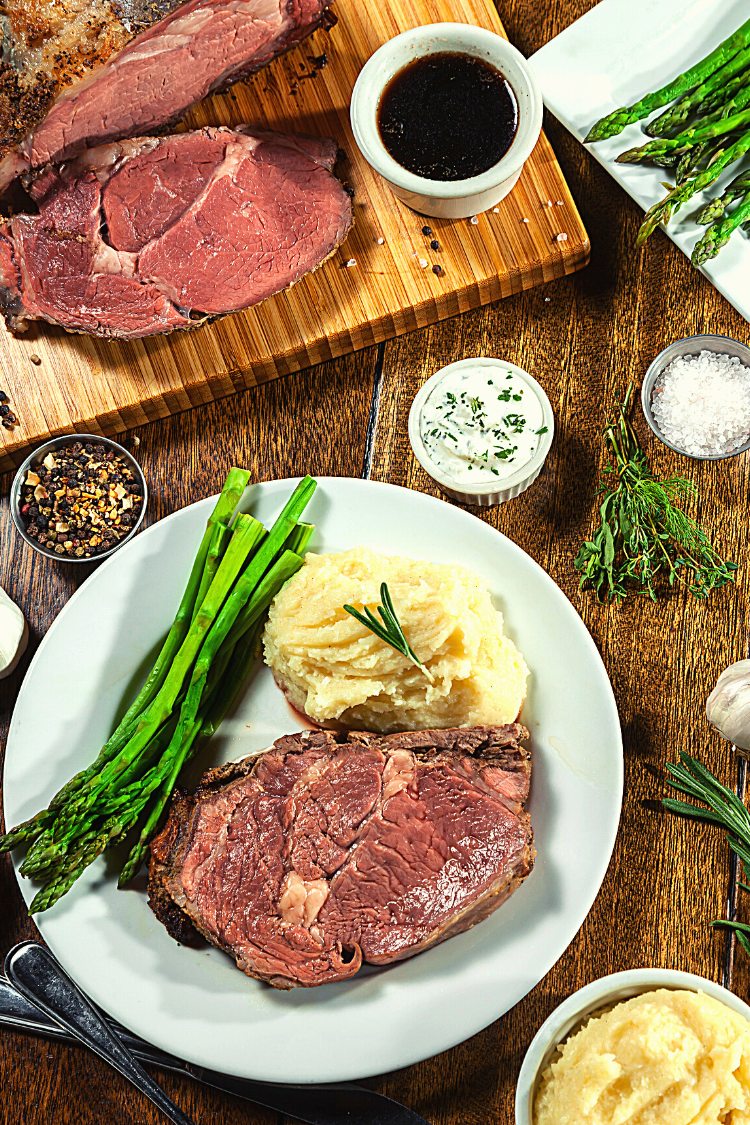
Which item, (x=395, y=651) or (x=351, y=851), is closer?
(x=351, y=851)

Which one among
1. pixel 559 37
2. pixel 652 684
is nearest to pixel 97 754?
pixel 652 684

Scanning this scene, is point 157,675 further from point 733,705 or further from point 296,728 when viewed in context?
point 733,705

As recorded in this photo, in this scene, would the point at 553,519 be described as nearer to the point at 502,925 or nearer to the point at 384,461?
the point at 384,461

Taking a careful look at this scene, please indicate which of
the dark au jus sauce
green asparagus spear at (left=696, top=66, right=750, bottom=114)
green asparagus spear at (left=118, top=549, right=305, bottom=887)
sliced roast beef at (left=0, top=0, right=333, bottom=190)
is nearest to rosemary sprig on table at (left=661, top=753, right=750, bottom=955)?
green asparagus spear at (left=118, top=549, right=305, bottom=887)

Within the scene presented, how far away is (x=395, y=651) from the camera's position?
9.95 ft

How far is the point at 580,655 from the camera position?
318 cm

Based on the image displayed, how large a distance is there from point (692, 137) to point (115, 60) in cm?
183

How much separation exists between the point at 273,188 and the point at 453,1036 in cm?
262

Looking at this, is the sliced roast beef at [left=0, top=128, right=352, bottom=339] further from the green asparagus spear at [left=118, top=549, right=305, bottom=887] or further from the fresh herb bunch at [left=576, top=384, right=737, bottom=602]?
the fresh herb bunch at [left=576, top=384, right=737, bottom=602]

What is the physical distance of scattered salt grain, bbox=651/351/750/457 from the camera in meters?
3.36

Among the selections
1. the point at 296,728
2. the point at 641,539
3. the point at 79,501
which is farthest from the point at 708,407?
the point at 79,501

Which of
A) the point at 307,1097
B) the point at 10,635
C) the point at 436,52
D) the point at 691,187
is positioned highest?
the point at 436,52

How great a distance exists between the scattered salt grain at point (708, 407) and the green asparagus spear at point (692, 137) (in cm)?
66

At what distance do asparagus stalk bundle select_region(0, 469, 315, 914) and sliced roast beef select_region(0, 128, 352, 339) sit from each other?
628 mm
